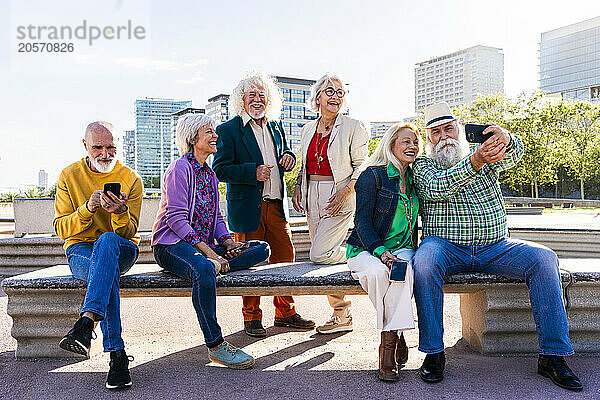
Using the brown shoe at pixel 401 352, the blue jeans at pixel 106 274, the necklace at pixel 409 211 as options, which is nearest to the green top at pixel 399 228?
the necklace at pixel 409 211

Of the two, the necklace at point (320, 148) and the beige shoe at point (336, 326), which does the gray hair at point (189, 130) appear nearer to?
the necklace at point (320, 148)

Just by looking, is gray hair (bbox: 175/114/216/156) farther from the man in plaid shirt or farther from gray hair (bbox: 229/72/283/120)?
the man in plaid shirt

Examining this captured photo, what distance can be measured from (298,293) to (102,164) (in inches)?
66.1

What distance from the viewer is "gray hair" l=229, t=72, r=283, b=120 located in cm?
483

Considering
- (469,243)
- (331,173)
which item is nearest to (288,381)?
→ (469,243)

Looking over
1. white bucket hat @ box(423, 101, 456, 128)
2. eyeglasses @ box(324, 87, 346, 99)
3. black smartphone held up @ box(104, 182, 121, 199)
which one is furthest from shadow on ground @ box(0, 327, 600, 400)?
eyeglasses @ box(324, 87, 346, 99)

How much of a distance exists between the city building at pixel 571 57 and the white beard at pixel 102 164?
147 metres

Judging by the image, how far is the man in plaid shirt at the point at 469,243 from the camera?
11.5 ft

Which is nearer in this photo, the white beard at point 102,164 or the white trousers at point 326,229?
the white beard at point 102,164

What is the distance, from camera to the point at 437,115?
415 cm

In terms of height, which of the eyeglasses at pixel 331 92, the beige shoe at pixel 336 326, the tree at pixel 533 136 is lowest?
the beige shoe at pixel 336 326

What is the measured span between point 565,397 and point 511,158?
159 cm

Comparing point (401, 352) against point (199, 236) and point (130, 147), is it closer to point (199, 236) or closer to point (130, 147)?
point (199, 236)

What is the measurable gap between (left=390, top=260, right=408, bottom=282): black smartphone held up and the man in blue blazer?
4.94 feet
